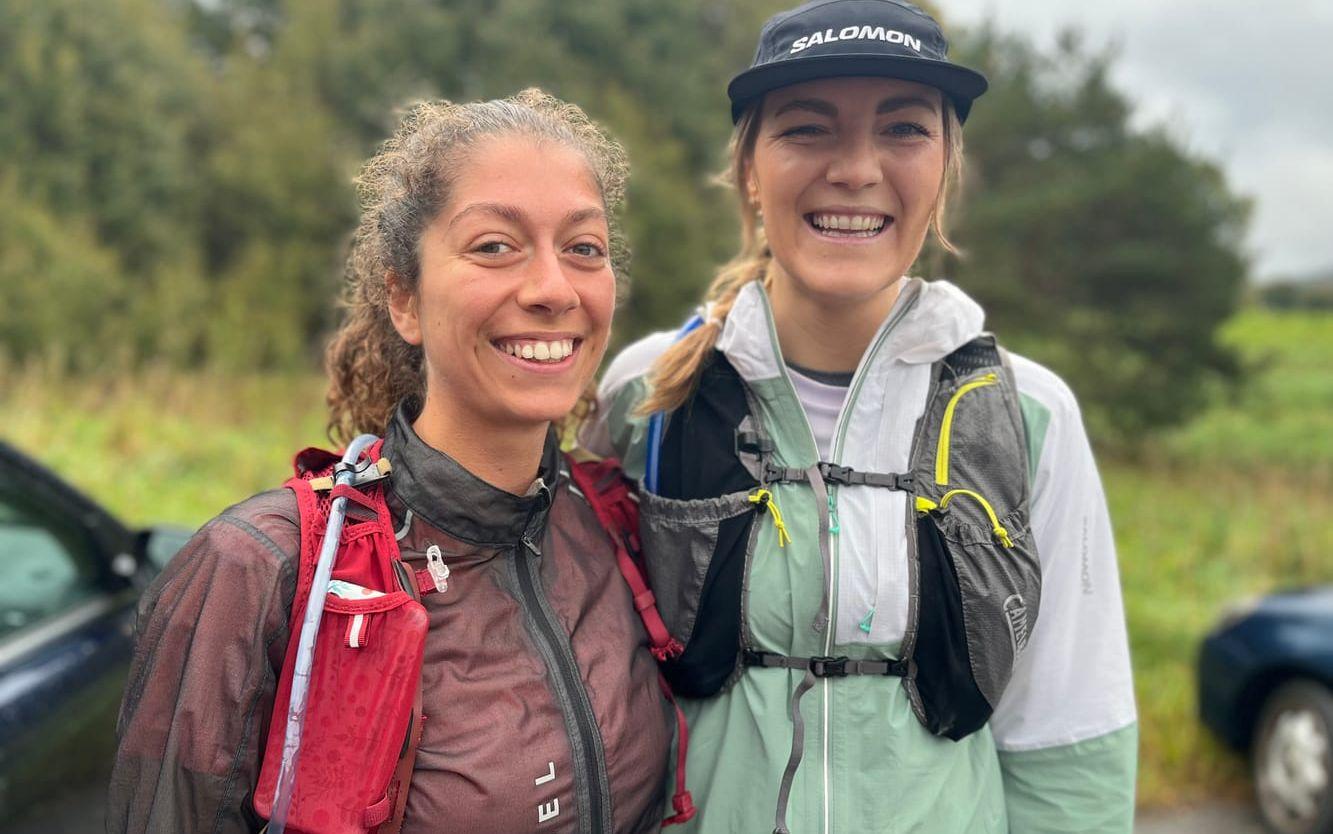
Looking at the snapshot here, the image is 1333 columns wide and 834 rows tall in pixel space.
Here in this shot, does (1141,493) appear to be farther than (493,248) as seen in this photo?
Yes

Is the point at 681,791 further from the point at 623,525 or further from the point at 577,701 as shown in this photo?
the point at 623,525

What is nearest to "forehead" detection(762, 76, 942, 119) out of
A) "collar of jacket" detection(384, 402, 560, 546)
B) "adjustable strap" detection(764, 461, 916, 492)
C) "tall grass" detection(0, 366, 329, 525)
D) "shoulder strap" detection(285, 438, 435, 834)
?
"adjustable strap" detection(764, 461, 916, 492)

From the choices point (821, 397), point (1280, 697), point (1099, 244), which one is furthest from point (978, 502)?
point (1099, 244)

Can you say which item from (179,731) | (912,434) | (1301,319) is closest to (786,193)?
(912,434)

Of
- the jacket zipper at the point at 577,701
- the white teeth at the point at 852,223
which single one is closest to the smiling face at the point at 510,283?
the jacket zipper at the point at 577,701

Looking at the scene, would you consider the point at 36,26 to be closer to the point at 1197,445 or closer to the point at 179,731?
the point at 179,731

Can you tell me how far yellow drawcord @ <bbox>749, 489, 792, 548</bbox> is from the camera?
70.8 inches

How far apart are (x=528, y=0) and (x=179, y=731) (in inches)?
880

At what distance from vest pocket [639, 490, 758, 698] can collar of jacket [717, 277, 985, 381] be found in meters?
0.26

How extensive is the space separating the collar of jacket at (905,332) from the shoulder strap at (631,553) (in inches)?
13.1

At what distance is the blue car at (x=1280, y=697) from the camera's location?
14.4 feet

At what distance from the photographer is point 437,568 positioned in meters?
1.64

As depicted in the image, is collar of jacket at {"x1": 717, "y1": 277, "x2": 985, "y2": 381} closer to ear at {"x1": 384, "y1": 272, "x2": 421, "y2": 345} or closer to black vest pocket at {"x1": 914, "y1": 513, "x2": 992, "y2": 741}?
black vest pocket at {"x1": 914, "y1": 513, "x2": 992, "y2": 741}

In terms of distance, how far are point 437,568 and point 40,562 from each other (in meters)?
1.81
